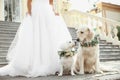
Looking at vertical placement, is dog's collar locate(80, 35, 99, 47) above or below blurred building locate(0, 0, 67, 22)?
below

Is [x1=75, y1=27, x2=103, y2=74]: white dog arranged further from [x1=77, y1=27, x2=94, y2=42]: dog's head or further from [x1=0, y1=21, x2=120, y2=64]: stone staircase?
[x1=0, y1=21, x2=120, y2=64]: stone staircase

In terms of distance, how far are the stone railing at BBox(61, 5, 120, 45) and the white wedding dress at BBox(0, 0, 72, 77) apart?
623 cm

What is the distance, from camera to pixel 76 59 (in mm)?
5781

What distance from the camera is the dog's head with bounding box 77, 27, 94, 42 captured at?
5473 millimetres

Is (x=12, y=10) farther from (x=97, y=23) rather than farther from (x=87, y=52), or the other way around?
(x=87, y=52)

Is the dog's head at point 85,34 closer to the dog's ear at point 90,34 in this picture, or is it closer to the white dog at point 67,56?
the dog's ear at point 90,34

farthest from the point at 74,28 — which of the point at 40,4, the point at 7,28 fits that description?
the point at 40,4

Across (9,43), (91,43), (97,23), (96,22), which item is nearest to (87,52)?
(91,43)

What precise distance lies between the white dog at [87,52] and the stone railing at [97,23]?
6.59 m

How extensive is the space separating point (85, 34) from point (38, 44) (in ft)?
3.26

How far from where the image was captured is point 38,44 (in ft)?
19.5

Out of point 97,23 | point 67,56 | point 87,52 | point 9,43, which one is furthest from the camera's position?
point 97,23

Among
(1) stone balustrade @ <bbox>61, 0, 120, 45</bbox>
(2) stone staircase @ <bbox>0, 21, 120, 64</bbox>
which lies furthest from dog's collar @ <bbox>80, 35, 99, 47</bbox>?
(1) stone balustrade @ <bbox>61, 0, 120, 45</bbox>

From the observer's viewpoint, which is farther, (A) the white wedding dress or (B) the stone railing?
(B) the stone railing
